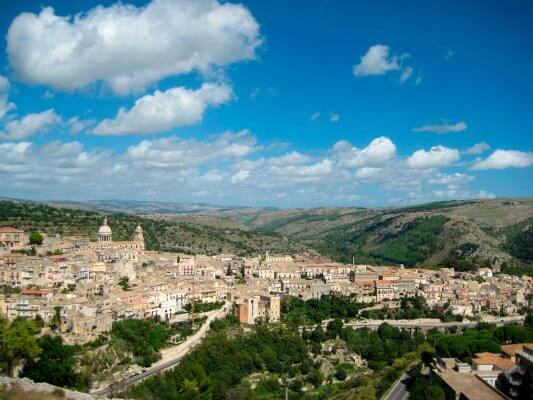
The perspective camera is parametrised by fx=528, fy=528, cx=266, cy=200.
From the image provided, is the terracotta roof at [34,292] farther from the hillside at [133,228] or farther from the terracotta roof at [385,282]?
the terracotta roof at [385,282]

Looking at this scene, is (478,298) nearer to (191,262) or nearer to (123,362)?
(191,262)

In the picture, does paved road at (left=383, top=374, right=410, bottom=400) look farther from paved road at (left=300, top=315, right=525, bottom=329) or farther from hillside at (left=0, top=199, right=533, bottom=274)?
hillside at (left=0, top=199, right=533, bottom=274)

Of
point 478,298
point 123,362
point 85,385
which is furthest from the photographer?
point 478,298

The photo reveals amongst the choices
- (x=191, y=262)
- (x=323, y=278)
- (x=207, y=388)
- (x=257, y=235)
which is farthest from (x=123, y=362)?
(x=257, y=235)

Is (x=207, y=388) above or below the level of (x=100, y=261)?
below

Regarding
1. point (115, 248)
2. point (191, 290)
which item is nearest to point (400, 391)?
point (191, 290)

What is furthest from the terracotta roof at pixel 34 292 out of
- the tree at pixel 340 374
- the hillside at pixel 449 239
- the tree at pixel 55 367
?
the hillside at pixel 449 239
